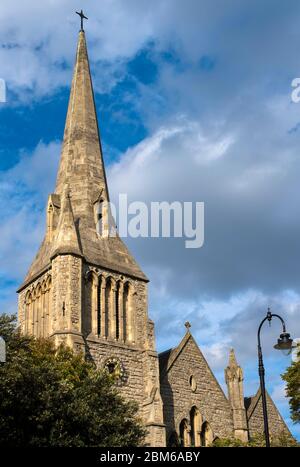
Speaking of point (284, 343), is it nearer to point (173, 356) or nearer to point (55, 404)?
point (55, 404)

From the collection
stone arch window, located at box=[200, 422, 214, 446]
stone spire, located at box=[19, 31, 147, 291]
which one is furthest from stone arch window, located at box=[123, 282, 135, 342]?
stone arch window, located at box=[200, 422, 214, 446]

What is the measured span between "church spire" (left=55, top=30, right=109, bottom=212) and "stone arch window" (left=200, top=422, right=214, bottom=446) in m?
13.6

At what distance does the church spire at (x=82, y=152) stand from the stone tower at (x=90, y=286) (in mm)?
60

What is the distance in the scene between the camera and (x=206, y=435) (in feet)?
140

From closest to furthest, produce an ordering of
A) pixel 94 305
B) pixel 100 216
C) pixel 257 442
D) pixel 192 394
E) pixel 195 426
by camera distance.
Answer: pixel 94 305, pixel 257 442, pixel 195 426, pixel 192 394, pixel 100 216

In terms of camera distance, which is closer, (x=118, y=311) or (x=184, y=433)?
(x=184, y=433)

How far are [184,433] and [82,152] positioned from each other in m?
17.2

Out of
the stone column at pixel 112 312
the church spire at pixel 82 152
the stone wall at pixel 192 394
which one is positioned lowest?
the stone wall at pixel 192 394

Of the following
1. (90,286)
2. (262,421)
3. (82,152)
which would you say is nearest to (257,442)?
(262,421)

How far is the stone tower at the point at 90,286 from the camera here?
128 feet

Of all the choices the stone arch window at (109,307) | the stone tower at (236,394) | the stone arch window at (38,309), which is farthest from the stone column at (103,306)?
the stone tower at (236,394)

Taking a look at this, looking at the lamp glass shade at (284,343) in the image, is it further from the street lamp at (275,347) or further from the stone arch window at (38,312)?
the stone arch window at (38,312)

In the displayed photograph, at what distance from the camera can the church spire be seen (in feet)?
148
